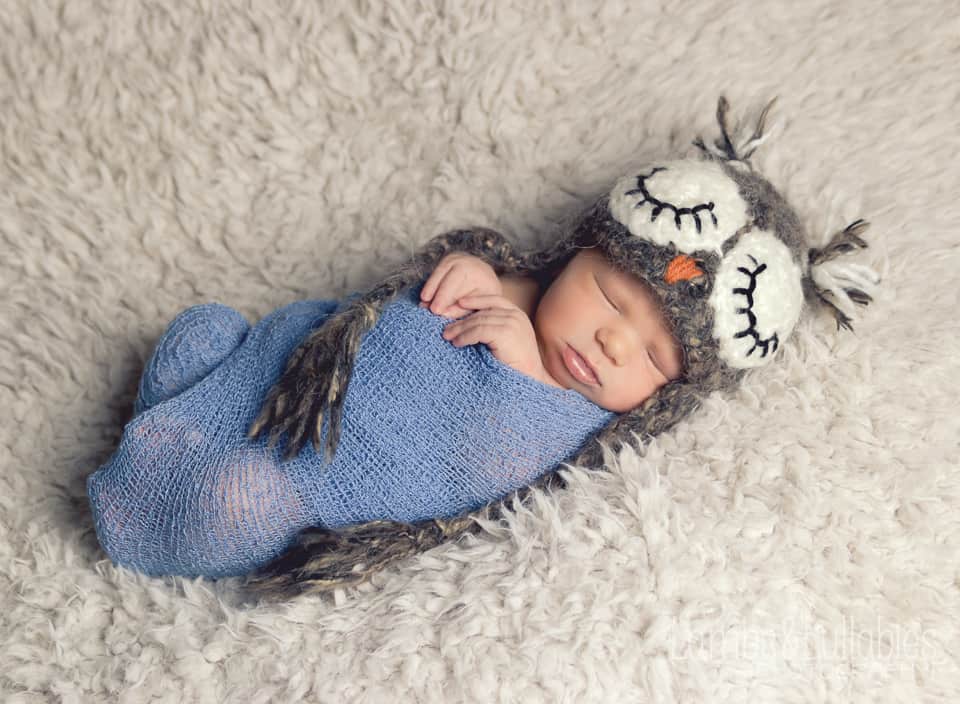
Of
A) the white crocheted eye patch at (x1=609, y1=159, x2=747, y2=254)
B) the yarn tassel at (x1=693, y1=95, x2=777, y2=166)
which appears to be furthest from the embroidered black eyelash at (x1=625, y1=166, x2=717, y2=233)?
the yarn tassel at (x1=693, y1=95, x2=777, y2=166)

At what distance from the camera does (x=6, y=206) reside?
3.98 ft

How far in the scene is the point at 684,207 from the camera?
40.9 inches

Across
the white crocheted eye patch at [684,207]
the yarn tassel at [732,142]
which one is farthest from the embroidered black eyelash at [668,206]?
the yarn tassel at [732,142]

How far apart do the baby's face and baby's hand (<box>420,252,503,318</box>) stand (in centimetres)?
9

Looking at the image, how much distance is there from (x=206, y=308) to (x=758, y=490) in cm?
69

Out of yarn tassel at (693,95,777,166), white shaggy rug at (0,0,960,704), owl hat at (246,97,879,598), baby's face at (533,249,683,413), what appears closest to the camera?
white shaggy rug at (0,0,960,704)

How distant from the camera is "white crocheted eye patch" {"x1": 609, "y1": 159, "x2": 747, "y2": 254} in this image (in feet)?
3.36

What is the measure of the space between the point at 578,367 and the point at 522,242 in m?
0.31

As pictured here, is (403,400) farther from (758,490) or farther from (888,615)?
(888,615)

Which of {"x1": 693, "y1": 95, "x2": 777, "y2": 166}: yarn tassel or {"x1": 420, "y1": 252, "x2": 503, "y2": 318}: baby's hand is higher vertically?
{"x1": 693, "y1": 95, "x2": 777, "y2": 166}: yarn tassel

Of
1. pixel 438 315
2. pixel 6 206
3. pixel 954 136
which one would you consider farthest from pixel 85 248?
pixel 954 136

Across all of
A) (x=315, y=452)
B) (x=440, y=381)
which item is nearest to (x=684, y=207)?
(x=440, y=381)

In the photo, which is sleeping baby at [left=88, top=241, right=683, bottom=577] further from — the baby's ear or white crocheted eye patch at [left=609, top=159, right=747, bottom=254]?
the baby's ear

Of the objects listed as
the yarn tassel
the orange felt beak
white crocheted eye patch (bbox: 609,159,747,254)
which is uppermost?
the yarn tassel
